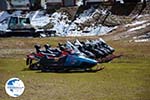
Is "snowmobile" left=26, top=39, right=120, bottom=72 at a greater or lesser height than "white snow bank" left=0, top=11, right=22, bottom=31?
greater

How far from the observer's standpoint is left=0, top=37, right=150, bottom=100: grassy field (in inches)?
531

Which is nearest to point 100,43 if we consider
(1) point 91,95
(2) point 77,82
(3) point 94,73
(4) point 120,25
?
(3) point 94,73

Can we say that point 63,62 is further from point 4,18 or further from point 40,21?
point 4,18

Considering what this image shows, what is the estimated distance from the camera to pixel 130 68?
19.2 m

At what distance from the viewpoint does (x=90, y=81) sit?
53.5 ft

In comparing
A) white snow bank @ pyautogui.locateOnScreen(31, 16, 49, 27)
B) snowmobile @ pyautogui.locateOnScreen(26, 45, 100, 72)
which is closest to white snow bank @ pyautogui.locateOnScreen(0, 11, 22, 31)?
white snow bank @ pyautogui.locateOnScreen(31, 16, 49, 27)

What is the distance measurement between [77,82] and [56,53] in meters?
4.21

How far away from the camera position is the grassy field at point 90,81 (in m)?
13.5

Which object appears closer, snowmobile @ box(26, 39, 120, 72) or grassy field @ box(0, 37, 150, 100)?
grassy field @ box(0, 37, 150, 100)

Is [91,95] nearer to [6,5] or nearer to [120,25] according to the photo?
[120,25]

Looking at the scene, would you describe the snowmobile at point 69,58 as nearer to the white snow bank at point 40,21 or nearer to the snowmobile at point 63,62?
the snowmobile at point 63,62

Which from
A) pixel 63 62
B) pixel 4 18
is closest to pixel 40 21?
pixel 4 18

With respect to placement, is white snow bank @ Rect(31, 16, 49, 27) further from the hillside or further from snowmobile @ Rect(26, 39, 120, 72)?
snowmobile @ Rect(26, 39, 120, 72)

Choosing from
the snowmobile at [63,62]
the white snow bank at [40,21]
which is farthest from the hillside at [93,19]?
the snowmobile at [63,62]
